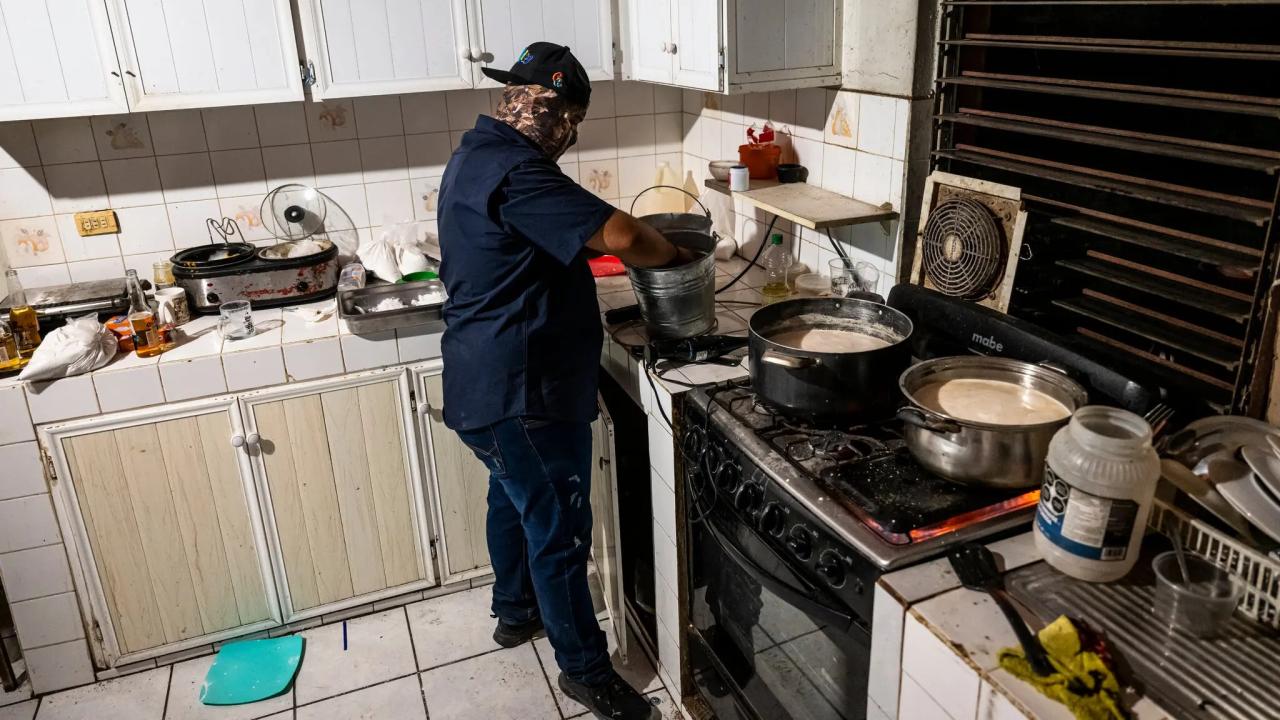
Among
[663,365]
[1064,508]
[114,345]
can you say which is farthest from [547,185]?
[114,345]

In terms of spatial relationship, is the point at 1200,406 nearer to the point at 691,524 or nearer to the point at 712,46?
the point at 691,524

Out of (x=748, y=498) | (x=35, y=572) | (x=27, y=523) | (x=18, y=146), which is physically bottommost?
(x=35, y=572)

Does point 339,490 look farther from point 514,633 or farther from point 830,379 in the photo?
point 830,379

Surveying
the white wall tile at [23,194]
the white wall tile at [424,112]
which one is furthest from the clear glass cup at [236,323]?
the white wall tile at [424,112]

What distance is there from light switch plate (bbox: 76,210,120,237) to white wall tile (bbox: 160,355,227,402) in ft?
2.32

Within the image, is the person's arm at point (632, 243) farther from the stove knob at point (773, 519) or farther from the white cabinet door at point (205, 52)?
the white cabinet door at point (205, 52)

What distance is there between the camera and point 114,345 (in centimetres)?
232

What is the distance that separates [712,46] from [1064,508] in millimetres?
1424

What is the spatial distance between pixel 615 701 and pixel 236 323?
1409 millimetres

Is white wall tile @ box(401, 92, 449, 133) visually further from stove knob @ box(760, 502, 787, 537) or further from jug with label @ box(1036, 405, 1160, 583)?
jug with label @ box(1036, 405, 1160, 583)

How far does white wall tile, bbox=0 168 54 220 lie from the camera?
2590 mm

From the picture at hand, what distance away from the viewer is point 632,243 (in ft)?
6.21

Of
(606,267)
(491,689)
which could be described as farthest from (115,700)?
(606,267)

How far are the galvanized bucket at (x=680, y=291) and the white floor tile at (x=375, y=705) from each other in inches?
45.0
